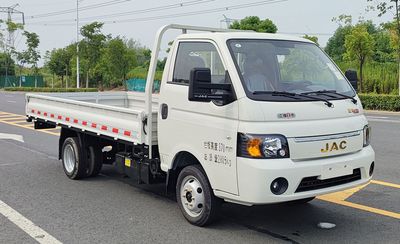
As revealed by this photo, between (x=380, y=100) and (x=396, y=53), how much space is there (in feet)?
14.7

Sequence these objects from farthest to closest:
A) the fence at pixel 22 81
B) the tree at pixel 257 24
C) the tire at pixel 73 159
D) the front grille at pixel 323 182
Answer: the fence at pixel 22 81 < the tree at pixel 257 24 < the tire at pixel 73 159 < the front grille at pixel 323 182

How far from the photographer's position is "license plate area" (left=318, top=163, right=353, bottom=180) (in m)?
4.55

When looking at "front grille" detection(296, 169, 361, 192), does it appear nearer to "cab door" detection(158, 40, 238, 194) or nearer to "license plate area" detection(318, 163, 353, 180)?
"license plate area" detection(318, 163, 353, 180)

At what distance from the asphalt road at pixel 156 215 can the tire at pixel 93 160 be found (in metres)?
0.14

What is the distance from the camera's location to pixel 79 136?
23.9 feet

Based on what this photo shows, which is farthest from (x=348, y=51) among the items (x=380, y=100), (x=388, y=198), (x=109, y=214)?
(x=109, y=214)

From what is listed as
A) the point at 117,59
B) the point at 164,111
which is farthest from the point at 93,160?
the point at 117,59

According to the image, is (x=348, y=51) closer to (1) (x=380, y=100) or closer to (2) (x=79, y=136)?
(1) (x=380, y=100)

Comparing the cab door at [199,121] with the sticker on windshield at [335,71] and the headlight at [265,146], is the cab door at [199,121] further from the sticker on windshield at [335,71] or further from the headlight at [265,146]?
the sticker on windshield at [335,71]

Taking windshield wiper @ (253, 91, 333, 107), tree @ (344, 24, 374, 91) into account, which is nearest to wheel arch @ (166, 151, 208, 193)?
windshield wiper @ (253, 91, 333, 107)

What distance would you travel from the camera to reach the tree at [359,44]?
26631mm

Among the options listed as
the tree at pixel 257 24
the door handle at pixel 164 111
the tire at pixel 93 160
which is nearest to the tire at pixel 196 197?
the door handle at pixel 164 111

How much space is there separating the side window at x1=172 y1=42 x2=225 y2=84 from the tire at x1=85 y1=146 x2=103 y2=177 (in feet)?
8.03

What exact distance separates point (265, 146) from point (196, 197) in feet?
3.55
